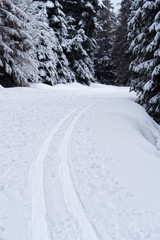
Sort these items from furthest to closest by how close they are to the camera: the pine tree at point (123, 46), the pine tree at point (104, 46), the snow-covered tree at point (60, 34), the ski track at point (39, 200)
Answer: the pine tree at point (104, 46) < the pine tree at point (123, 46) < the snow-covered tree at point (60, 34) < the ski track at point (39, 200)

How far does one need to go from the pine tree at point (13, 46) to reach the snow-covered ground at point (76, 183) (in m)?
7.20

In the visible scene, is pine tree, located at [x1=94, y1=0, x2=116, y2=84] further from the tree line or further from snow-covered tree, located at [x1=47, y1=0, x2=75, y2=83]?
snow-covered tree, located at [x1=47, y1=0, x2=75, y2=83]

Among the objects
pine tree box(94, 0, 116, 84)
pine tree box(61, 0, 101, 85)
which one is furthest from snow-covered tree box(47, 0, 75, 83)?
pine tree box(94, 0, 116, 84)

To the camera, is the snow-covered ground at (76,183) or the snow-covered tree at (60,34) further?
the snow-covered tree at (60,34)

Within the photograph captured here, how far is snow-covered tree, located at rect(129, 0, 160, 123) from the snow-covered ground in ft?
13.7

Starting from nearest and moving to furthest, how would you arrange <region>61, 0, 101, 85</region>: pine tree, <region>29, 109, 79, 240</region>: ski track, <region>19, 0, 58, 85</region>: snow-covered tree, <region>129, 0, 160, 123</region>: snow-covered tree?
<region>29, 109, 79, 240</region>: ski track → <region>129, 0, 160, 123</region>: snow-covered tree → <region>19, 0, 58, 85</region>: snow-covered tree → <region>61, 0, 101, 85</region>: pine tree

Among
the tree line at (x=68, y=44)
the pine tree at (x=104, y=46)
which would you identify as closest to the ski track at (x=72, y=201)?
the tree line at (x=68, y=44)

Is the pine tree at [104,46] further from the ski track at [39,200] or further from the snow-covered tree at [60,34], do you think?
the ski track at [39,200]

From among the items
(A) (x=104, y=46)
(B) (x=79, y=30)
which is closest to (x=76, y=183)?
(B) (x=79, y=30)

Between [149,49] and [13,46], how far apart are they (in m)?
8.33

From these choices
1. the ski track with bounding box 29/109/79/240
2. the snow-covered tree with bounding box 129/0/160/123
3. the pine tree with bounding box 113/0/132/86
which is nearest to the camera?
the ski track with bounding box 29/109/79/240

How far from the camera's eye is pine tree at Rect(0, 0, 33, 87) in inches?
483

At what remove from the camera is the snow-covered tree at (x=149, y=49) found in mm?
9359

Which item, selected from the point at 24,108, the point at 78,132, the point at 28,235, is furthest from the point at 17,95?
the point at 28,235
